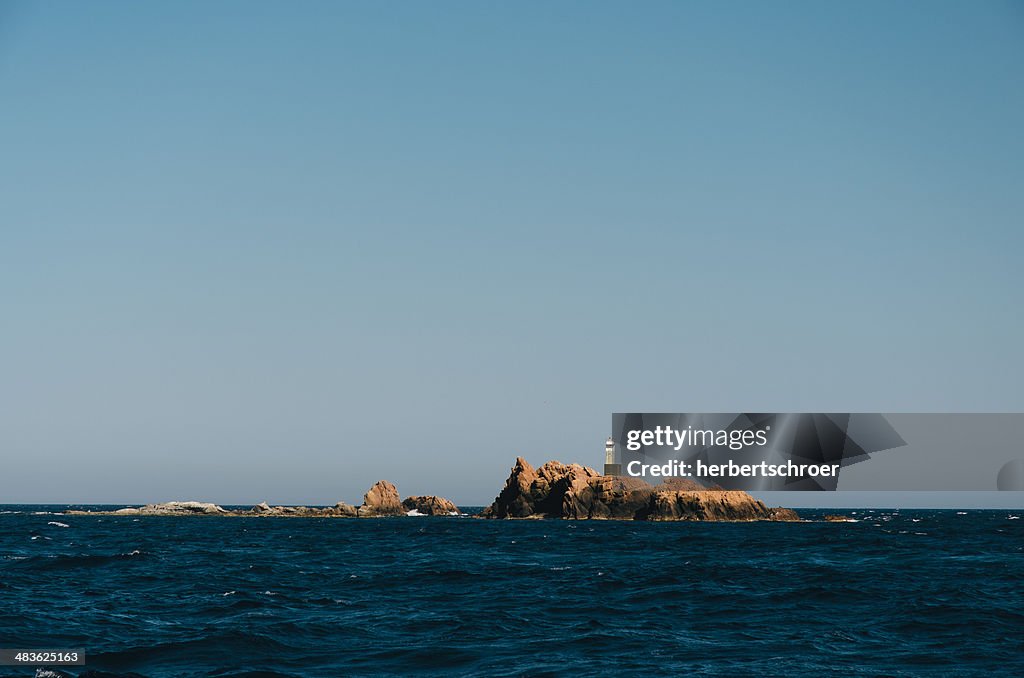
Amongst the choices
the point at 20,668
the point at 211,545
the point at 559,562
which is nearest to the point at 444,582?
the point at 559,562

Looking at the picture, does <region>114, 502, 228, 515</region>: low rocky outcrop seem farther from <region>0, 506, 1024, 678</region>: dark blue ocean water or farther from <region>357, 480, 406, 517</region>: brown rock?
<region>0, 506, 1024, 678</region>: dark blue ocean water

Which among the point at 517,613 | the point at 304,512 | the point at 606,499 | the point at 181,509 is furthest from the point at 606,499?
the point at 517,613

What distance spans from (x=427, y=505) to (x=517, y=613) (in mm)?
163025

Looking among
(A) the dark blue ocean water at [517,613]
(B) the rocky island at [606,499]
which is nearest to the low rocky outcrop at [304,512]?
(B) the rocky island at [606,499]

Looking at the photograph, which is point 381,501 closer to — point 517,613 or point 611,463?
point 611,463

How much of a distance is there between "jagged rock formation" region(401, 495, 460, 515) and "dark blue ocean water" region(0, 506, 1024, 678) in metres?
132

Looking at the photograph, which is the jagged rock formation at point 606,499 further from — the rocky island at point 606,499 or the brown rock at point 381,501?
the brown rock at point 381,501

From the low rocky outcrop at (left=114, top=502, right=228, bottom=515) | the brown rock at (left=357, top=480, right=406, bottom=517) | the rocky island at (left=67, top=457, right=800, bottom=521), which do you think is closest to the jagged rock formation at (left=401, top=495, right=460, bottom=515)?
the brown rock at (left=357, top=480, right=406, bottom=517)

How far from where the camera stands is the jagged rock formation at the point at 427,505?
194 metres

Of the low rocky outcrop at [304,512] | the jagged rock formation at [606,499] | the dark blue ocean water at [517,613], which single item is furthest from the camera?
the low rocky outcrop at [304,512]

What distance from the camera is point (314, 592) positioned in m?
41.5

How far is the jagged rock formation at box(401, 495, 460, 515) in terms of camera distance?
194 meters

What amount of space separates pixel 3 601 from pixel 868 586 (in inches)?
1544

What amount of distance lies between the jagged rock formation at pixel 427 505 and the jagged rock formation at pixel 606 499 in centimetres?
2501
